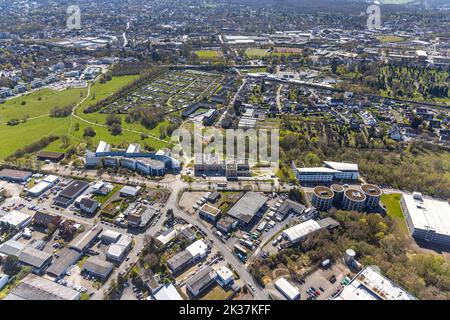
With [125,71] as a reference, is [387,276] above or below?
below

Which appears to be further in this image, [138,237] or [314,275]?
[138,237]

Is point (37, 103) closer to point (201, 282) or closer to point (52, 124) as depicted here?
point (52, 124)

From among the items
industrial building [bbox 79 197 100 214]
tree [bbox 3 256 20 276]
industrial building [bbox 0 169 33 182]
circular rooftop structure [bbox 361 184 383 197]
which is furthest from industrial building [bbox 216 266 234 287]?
industrial building [bbox 0 169 33 182]

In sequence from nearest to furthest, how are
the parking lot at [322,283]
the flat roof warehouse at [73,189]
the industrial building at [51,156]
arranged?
the parking lot at [322,283] → the flat roof warehouse at [73,189] → the industrial building at [51,156]

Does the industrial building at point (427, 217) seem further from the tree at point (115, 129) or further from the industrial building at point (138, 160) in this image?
the tree at point (115, 129)

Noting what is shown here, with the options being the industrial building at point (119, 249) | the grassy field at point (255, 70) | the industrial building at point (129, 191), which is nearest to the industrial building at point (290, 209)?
the industrial building at point (119, 249)

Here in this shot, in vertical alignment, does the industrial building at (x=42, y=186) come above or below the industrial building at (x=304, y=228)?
above

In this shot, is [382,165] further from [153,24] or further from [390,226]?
[153,24]
